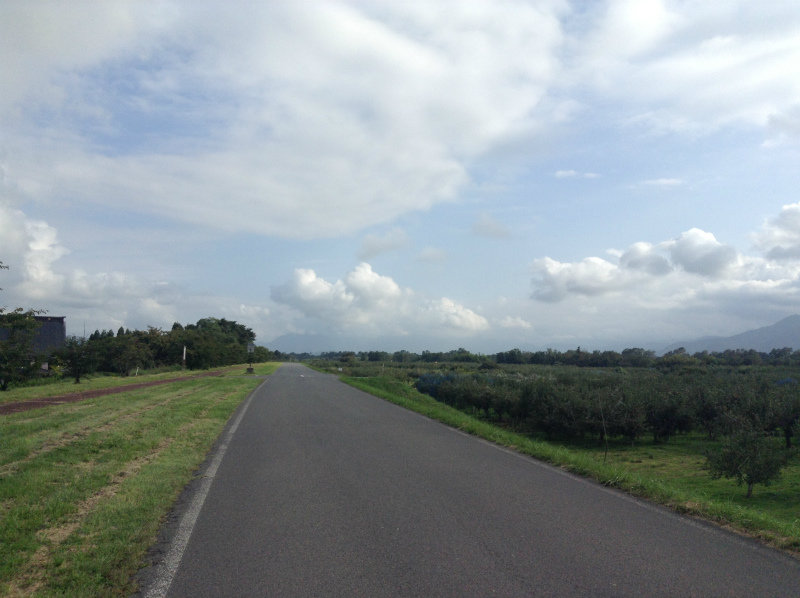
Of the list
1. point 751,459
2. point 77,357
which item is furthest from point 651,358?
point 751,459

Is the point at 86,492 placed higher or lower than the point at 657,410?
higher

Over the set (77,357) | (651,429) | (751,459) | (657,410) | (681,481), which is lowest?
(681,481)

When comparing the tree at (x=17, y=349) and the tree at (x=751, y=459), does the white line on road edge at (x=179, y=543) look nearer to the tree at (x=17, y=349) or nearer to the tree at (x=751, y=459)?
the tree at (x=751, y=459)

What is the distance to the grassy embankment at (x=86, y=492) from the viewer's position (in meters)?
4.51

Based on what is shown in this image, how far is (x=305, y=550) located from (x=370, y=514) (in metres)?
1.29

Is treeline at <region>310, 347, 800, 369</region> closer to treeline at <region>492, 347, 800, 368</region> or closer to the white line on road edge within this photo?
treeline at <region>492, 347, 800, 368</region>

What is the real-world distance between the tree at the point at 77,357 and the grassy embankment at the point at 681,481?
1967 centimetres

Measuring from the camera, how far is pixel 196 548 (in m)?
5.14

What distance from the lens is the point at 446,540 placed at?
532 centimetres

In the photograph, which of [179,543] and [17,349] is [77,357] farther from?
[179,543]

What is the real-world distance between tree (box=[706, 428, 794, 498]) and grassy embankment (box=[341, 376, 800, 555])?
496 millimetres

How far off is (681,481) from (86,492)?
1167cm

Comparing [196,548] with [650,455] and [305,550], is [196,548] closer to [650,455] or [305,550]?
[305,550]

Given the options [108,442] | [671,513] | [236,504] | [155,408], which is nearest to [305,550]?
[236,504]
